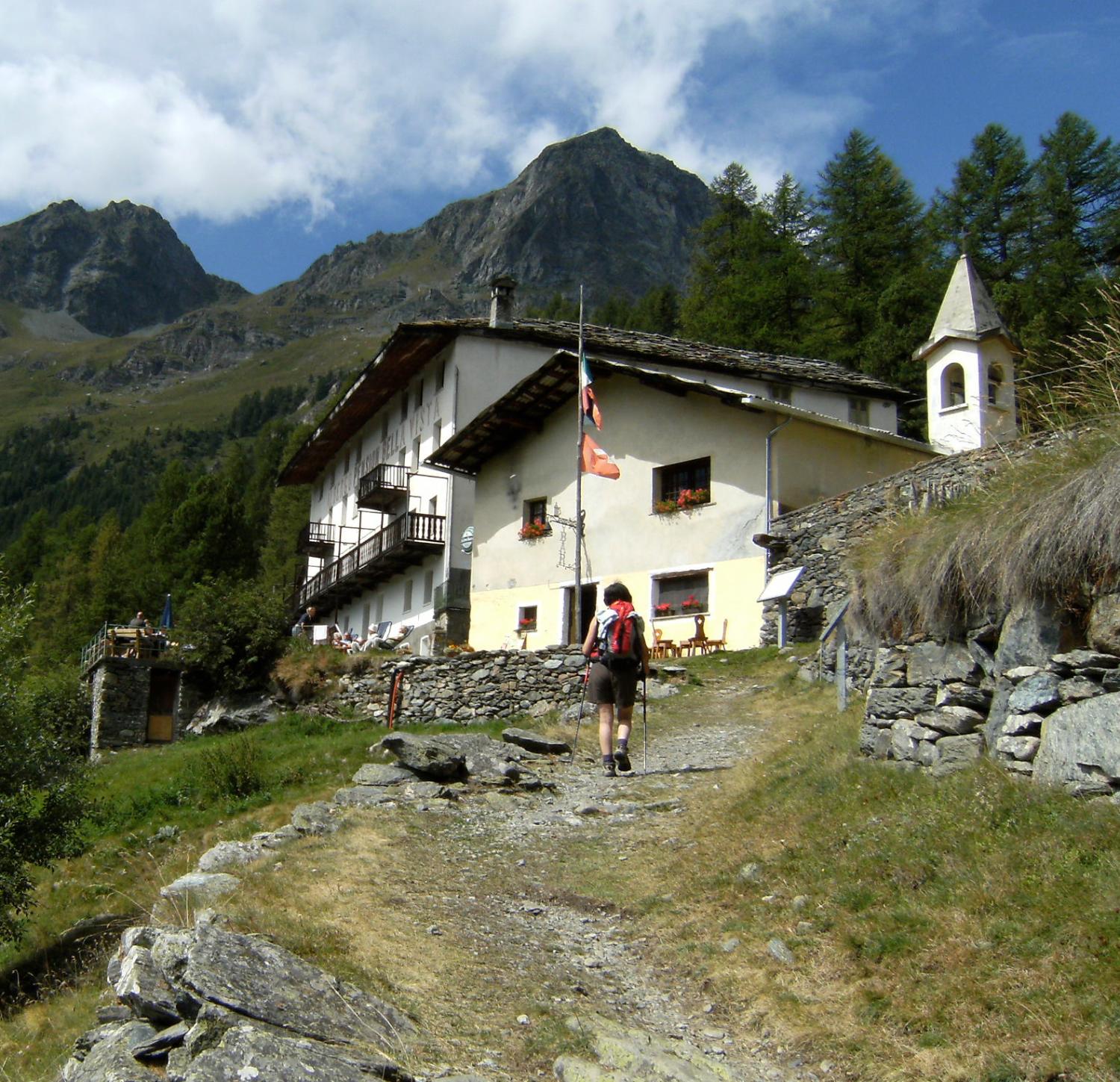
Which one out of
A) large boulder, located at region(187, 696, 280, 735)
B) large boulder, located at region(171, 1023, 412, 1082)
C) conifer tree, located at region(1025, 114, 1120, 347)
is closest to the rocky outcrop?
large boulder, located at region(171, 1023, 412, 1082)

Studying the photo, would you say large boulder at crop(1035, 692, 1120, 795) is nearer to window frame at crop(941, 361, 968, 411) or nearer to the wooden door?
window frame at crop(941, 361, 968, 411)

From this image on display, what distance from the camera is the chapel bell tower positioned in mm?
27625

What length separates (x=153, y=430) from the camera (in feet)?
653

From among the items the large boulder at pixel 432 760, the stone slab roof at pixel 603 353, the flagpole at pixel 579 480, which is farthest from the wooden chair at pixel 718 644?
the large boulder at pixel 432 760

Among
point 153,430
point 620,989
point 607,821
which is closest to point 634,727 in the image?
point 607,821

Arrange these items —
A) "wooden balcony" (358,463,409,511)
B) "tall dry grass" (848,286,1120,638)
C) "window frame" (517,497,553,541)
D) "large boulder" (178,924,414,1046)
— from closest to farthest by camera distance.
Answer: "large boulder" (178,924,414,1046) < "tall dry grass" (848,286,1120,638) < "window frame" (517,497,553,541) < "wooden balcony" (358,463,409,511)

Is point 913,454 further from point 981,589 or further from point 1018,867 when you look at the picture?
point 1018,867

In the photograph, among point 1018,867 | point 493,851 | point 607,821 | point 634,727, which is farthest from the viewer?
point 634,727

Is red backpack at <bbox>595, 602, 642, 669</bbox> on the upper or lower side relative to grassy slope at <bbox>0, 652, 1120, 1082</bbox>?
upper

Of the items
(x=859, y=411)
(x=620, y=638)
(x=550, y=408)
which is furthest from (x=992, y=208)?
(x=620, y=638)

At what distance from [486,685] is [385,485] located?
14946mm

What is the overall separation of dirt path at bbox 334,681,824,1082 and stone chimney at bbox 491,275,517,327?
2230 cm

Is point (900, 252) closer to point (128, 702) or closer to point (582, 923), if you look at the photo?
point (128, 702)

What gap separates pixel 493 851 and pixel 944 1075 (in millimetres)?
5135
